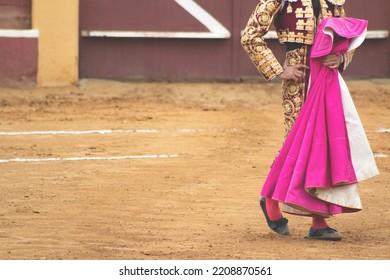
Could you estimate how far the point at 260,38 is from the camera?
6.30 metres

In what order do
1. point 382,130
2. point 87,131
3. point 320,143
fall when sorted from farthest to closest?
point 382,130 < point 87,131 < point 320,143

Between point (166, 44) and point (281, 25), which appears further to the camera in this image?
point (166, 44)

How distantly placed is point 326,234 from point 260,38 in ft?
3.61

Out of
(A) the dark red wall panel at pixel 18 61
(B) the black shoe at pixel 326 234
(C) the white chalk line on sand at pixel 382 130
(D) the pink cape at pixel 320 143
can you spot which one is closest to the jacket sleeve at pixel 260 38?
(D) the pink cape at pixel 320 143

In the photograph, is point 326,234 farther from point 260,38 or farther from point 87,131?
point 87,131

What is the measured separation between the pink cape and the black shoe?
A: 200 mm

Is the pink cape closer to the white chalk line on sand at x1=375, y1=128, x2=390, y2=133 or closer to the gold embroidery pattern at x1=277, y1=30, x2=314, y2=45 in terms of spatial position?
the gold embroidery pattern at x1=277, y1=30, x2=314, y2=45

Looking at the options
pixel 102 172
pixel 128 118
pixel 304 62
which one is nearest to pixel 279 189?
pixel 304 62

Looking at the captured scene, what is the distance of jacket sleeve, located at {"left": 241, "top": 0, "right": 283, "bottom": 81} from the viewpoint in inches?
245

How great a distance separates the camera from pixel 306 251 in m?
6.08

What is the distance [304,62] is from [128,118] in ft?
17.3

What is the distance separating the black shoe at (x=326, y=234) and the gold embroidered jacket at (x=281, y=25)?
0.87 metres

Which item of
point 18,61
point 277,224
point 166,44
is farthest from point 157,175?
point 166,44

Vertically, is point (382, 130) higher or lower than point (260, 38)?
lower
